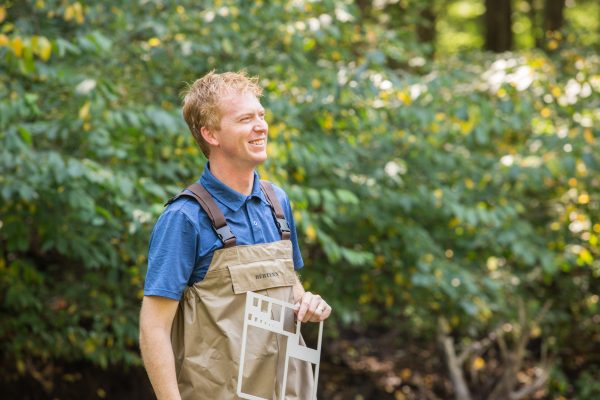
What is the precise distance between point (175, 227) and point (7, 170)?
2.12 m

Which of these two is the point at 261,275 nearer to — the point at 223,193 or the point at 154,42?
the point at 223,193

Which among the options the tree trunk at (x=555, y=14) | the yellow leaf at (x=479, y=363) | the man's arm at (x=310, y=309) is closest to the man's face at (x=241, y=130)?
the man's arm at (x=310, y=309)

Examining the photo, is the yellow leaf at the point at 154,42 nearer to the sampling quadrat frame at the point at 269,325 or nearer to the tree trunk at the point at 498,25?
the sampling quadrat frame at the point at 269,325

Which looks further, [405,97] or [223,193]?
[405,97]

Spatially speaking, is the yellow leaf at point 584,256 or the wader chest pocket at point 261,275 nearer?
the wader chest pocket at point 261,275

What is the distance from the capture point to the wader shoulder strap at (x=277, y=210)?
6.77ft

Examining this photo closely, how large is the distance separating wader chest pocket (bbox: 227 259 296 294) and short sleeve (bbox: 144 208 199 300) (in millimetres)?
107

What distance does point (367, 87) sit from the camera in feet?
14.9

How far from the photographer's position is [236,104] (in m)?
1.93

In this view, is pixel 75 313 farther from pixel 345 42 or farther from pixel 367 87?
pixel 345 42

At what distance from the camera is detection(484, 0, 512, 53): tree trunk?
37.8 feet

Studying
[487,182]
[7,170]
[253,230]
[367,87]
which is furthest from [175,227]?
[487,182]

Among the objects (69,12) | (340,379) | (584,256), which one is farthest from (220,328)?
(340,379)

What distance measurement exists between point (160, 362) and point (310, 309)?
0.39 meters
